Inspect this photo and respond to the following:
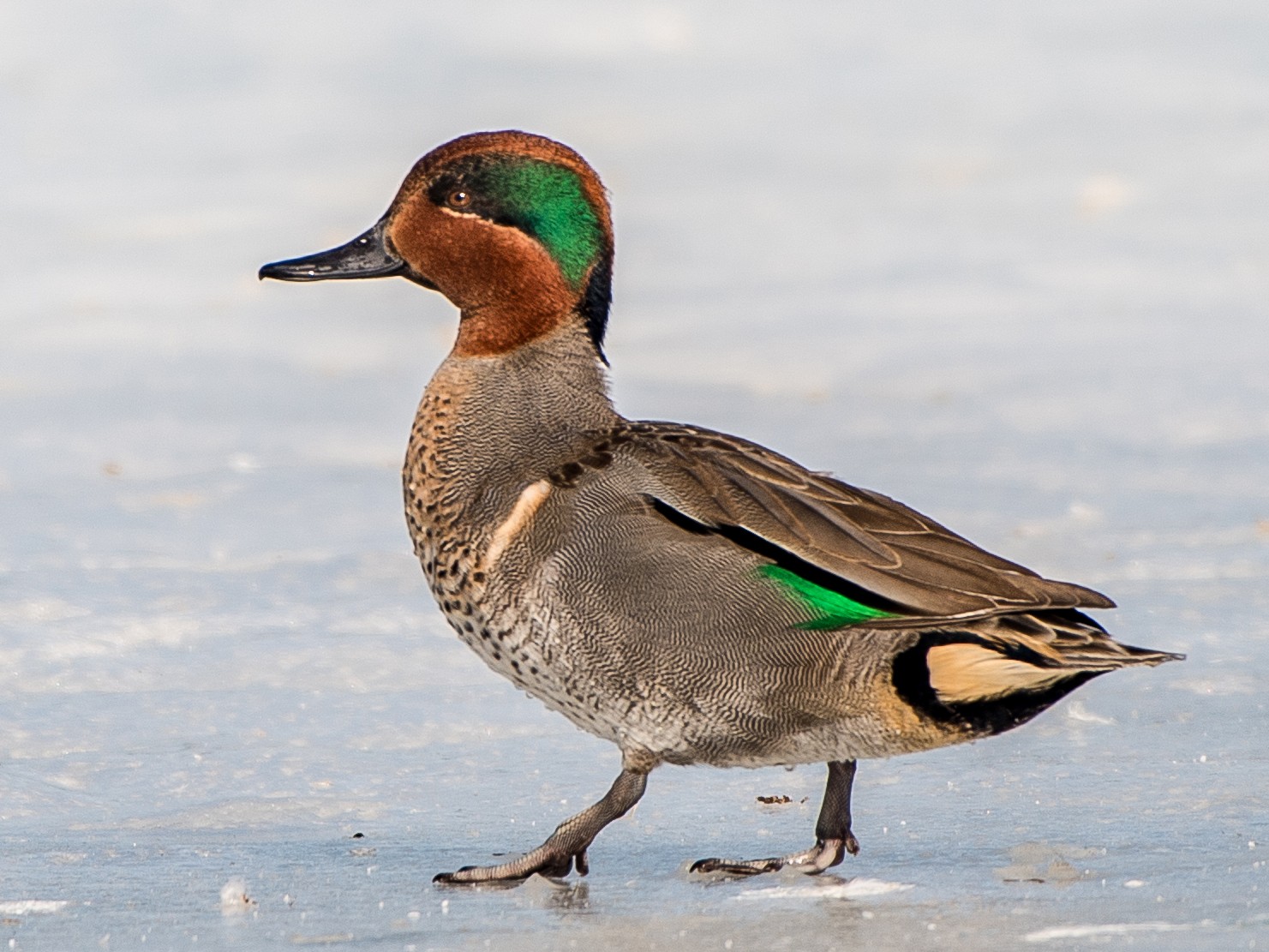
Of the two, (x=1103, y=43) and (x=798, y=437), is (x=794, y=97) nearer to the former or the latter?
(x=1103, y=43)

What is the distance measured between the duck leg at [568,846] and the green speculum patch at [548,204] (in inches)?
45.2

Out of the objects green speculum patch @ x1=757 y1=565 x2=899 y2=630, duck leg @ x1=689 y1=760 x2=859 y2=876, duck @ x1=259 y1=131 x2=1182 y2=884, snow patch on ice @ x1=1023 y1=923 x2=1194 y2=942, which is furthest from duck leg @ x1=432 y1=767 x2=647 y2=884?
snow patch on ice @ x1=1023 y1=923 x2=1194 y2=942

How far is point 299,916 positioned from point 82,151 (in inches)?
360

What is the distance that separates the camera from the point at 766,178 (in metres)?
11.3

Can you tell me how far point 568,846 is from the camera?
13.0ft

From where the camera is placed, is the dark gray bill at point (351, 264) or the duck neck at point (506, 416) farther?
the dark gray bill at point (351, 264)

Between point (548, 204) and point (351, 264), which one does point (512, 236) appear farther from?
point (351, 264)

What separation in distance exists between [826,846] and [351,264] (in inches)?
68.1

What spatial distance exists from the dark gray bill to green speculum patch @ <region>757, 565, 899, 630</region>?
4.24 ft

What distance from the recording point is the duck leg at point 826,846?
12.8ft

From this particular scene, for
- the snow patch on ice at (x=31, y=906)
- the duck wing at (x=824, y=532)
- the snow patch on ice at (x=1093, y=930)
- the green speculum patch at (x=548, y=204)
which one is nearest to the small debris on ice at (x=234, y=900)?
the snow patch on ice at (x=31, y=906)

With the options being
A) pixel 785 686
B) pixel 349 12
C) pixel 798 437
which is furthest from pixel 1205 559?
pixel 349 12

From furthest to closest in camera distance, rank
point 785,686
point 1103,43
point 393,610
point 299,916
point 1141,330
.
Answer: point 1103,43 < point 1141,330 < point 393,610 < point 785,686 < point 299,916

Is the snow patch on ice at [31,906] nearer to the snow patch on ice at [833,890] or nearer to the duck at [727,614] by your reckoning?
the duck at [727,614]
